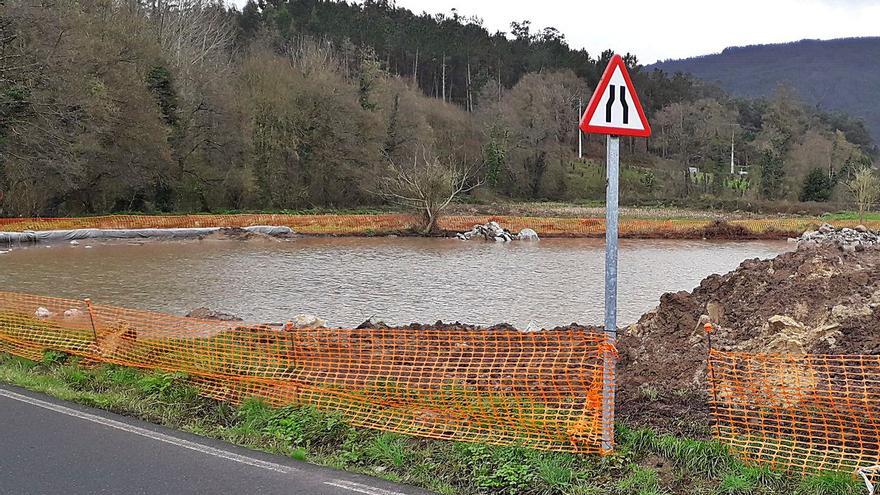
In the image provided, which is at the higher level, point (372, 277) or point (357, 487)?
point (357, 487)

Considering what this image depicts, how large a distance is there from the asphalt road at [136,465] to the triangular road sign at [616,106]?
2717 millimetres

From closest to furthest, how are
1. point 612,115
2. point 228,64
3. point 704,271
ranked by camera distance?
point 612,115 → point 704,271 → point 228,64

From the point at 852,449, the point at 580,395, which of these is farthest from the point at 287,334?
the point at 852,449

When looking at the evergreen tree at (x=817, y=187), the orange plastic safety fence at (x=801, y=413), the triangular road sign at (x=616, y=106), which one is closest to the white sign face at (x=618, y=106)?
the triangular road sign at (x=616, y=106)

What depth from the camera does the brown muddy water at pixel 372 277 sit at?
48.9 feet

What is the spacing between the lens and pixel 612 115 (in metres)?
4.84

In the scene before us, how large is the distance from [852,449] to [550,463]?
210 cm

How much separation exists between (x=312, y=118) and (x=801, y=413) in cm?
4870

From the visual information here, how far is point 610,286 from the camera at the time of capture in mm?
5020

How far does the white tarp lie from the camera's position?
27.8m

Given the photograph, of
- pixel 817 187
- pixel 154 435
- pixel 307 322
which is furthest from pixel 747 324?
pixel 817 187

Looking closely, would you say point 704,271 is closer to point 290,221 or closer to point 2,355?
point 2,355

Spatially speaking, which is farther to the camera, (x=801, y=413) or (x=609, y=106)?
(x=801, y=413)

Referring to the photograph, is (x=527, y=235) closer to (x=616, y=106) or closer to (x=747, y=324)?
(x=747, y=324)
